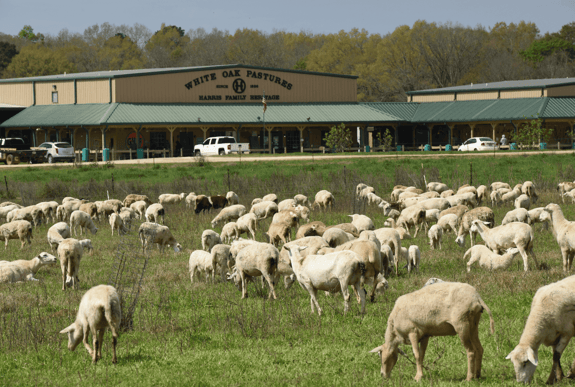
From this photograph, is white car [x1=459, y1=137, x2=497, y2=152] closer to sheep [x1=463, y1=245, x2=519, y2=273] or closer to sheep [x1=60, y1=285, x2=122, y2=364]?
sheep [x1=463, y1=245, x2=519, y2=273]

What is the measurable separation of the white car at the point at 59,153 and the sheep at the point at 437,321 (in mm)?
44295

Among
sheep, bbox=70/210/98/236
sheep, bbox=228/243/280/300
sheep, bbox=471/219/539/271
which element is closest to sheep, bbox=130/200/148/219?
sheep, bbox=70/210/98/236

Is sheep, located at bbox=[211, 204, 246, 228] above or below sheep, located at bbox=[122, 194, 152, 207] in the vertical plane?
below

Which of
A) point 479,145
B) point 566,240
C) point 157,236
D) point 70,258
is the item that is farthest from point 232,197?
point 479,145

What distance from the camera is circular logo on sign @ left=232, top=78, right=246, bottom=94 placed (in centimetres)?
5800

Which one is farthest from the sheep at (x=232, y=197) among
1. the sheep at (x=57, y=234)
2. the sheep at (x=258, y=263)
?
the sheep at (x=258, y=263)

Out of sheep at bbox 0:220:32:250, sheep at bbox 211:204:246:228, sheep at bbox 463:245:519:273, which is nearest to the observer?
sheep at bbox 463:245:519:273

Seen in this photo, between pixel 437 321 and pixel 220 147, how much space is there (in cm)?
4370

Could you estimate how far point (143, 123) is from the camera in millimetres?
50219

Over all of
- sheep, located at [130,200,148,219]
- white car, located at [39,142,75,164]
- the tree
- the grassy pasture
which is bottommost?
the grassy pasture

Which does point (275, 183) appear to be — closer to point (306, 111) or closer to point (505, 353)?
point (505, 353)

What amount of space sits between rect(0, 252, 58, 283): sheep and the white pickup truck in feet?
116

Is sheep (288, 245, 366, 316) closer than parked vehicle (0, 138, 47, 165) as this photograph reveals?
Yes

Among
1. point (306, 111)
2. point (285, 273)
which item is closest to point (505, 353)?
point (285, 273)
